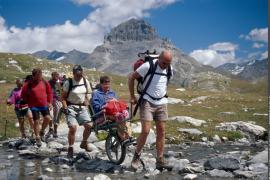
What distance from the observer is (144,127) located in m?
12.1

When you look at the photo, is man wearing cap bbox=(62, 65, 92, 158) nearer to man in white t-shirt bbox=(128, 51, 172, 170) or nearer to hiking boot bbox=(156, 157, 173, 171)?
man in white t-shirt bbox=(128, 51, 172, 170)

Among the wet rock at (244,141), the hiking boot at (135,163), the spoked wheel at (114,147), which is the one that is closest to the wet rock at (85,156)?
the spoked wheel at (114,147)

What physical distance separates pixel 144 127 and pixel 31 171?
3614 mm

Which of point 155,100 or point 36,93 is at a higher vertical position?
point 36,93

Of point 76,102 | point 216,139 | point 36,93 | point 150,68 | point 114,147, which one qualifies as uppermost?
point 150,68

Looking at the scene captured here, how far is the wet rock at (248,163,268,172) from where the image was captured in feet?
39.4

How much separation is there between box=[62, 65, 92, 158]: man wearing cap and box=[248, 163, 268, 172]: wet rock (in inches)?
211

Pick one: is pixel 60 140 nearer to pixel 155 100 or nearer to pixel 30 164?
A: pixel 30 164

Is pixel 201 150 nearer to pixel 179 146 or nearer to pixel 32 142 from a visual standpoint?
pixel 179 146

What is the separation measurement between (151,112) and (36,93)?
686 cm

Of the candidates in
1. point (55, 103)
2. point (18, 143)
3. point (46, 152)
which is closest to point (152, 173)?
point (46, 152)

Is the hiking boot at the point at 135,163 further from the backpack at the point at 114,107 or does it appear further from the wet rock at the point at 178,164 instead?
the backpack at the point at 114,107

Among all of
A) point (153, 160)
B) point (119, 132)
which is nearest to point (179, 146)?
point (153, 160)

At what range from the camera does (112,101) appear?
1327 centimetres
